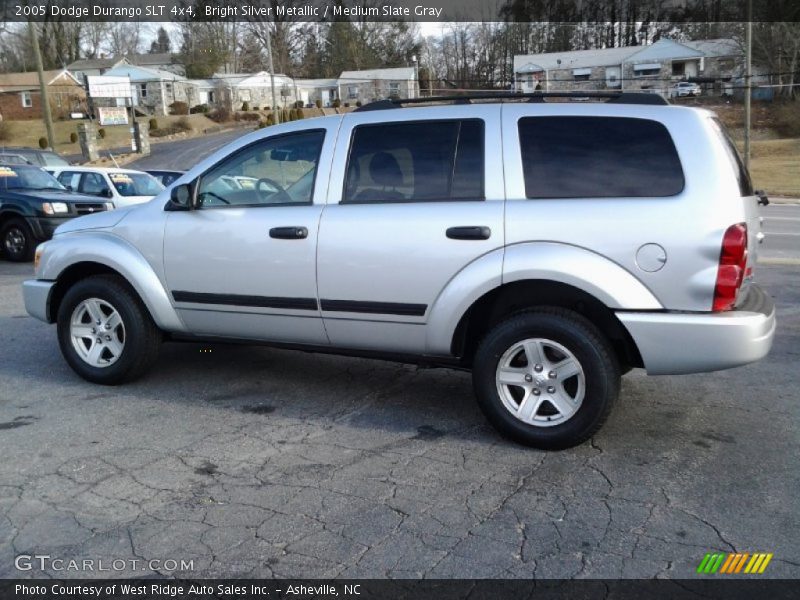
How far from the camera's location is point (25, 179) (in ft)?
44.6

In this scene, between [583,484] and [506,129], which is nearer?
[583,484]

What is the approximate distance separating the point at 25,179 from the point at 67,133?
48.8 metres

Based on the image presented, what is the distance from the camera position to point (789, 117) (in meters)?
50.1

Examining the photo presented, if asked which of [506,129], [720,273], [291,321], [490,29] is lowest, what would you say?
[291,321]

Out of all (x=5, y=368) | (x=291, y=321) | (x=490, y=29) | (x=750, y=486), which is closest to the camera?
(x=750, y=486)

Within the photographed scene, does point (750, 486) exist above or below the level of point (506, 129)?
below

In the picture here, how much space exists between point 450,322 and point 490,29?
85.8 metres

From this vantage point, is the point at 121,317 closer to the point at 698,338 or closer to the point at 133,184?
the point at 698,338

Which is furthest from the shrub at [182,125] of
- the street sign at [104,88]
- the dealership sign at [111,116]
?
the dealership sign at [111,116]

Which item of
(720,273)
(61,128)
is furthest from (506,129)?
(61,128)

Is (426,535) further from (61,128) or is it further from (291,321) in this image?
(61,128)

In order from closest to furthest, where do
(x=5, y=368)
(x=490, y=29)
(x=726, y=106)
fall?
(x=5, y=368) → (x=726, y=106) → (x=490, y=29)

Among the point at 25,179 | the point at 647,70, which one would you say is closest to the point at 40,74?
the point at 25,179

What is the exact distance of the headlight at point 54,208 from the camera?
488 inches
